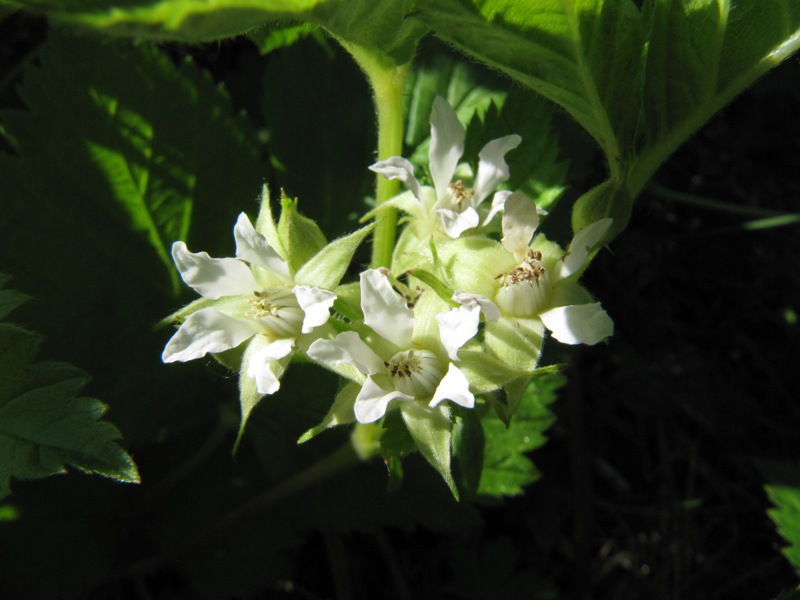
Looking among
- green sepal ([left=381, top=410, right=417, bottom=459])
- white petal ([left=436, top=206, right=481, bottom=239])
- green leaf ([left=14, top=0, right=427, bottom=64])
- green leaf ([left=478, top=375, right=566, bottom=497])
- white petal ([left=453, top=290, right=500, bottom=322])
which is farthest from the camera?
green leaf ([left=478, top=375, right=566, bottom=497])

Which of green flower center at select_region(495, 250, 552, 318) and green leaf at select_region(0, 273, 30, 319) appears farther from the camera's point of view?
green leaf at select_region(0, 273, 30, 319)

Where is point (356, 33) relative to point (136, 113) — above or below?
above

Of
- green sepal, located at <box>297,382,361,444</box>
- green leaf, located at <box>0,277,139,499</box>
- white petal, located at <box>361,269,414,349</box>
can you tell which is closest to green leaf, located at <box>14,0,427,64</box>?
white petal, located at <box>361,269,414,349</box>

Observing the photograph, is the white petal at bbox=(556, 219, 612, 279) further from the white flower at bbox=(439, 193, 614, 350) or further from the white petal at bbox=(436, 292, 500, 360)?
the white petal at bbox=(436, 292, 500, 360)

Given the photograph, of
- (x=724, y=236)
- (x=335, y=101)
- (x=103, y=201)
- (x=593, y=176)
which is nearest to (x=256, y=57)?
(x=335, y=101)

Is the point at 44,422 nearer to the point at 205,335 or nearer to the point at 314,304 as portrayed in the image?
the point at 205,335

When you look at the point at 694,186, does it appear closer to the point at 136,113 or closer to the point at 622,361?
the point at 622,361

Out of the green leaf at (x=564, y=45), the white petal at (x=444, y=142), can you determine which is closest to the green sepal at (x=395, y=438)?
the white petal at (x=444, y=142)

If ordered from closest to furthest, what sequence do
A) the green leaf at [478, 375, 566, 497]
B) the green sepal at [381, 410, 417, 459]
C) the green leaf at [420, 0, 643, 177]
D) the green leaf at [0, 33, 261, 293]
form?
the green leaf at [420, 0, 643, 177] → the green sepal at [381, 410, 417, 459] → the green leaf at [0, 33, 261, 293] → the green leaf at [478, 375, 566, 497]
